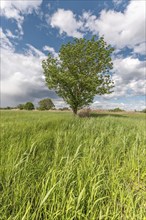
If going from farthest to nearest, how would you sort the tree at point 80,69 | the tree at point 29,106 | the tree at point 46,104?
the tree at point 46,104 → the tree at point 29,106 → the tree at point 80,69

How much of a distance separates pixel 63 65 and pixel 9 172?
2337cm

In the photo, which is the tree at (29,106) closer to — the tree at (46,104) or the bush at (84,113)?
the tree at (46,104)

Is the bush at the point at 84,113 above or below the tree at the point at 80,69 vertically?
below

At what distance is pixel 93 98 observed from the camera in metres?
24.9

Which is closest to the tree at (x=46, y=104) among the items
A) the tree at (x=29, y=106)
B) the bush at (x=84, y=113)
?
the tree at (x=29, y=106)

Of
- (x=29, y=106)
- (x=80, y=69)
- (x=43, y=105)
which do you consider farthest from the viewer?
(x=43, y=105)

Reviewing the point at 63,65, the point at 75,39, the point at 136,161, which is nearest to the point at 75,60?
the point at 63,65

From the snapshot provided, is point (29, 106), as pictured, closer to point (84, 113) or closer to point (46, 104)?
point (46, 104)

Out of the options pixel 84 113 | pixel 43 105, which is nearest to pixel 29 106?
pixel 43 105

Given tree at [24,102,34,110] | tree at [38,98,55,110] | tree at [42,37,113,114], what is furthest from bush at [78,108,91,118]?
tree at [38,98,55,110]

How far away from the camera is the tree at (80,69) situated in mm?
23633

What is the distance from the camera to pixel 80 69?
2442 cm

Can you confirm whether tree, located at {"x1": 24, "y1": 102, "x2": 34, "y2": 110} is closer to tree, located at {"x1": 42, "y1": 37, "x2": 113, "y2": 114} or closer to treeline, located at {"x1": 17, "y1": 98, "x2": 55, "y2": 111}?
treeline, located at {"x1": 17, "y1": 98, "x2": 55, "y2": 111}

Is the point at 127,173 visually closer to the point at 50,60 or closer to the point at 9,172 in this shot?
the point at 9,172
